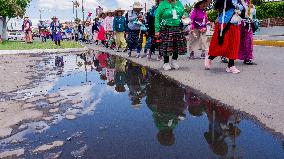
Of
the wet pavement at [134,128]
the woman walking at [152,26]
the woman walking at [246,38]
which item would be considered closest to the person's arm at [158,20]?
the woman walking at [246,38]

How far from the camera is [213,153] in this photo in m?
3.19

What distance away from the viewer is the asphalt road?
4523 millimetres

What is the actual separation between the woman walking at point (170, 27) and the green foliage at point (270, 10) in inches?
1016

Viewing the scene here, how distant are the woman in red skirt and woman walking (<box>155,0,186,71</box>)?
945mm

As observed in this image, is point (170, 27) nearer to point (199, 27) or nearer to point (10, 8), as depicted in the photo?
point (199, 27)

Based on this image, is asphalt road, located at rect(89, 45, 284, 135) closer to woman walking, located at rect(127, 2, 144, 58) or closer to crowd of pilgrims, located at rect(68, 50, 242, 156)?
crowd of pilgrims, located at rect(68, 50, 242, 156)

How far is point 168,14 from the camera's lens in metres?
8.62

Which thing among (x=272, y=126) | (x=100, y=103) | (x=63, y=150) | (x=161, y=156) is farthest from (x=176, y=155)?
(x=100, y=103)

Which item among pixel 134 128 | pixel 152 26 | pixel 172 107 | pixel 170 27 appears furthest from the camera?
pixel 152 26

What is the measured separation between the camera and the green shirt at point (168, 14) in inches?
339

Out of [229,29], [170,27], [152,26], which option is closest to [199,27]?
[152,26]

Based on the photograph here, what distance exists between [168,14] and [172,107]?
4060mm

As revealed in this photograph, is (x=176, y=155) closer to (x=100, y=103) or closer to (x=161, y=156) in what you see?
(x=161, y=156)

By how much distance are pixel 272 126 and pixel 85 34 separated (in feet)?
107
